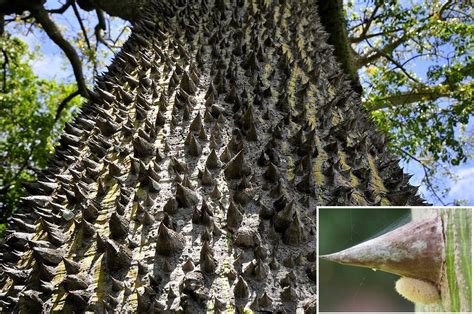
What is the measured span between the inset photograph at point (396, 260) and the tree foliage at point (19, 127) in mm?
7391

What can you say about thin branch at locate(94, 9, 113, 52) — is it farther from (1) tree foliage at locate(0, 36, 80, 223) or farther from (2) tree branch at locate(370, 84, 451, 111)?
(2) tree branch at locate(370, 84, 451, 111)

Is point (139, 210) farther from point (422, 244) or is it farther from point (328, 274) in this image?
point (422, 244)

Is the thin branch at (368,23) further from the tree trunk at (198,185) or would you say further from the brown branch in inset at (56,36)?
the tree trunk at (198,185)

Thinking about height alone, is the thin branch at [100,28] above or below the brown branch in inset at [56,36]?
above

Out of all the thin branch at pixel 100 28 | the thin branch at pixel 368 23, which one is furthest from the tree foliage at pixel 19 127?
the thin branch at pixel 368 23

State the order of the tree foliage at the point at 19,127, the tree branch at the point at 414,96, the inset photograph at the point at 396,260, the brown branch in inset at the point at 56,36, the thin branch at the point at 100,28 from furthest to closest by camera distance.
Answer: the tree foliage at the point at 19,127, the thin branch at the point at 100,28, the tree branch at the point at 414,96, the brown branch in inset at the point at 56,36, the inset photograph at the point at 396,260

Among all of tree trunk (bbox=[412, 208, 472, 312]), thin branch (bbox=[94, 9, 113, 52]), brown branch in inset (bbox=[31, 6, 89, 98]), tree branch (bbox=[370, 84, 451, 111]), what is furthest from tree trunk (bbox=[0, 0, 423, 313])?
thin branch (bbox=[94, 9, 113, 52])

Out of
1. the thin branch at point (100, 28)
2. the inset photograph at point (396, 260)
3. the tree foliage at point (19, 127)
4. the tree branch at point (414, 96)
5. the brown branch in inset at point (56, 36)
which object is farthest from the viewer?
the tree foliage at point (19, 127)

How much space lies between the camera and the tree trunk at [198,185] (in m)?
1.07

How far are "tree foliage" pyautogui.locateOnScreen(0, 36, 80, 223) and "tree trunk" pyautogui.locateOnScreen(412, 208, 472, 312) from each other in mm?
7505

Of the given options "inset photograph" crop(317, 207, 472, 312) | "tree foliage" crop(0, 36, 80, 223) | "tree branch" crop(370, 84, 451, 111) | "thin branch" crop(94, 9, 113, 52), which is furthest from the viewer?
"tree foliage" crop(0, 36, 80, 223)

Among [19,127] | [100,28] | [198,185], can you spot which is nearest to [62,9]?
[100,28]

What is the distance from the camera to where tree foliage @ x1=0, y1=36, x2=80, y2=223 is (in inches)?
335

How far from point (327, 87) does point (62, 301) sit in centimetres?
143
